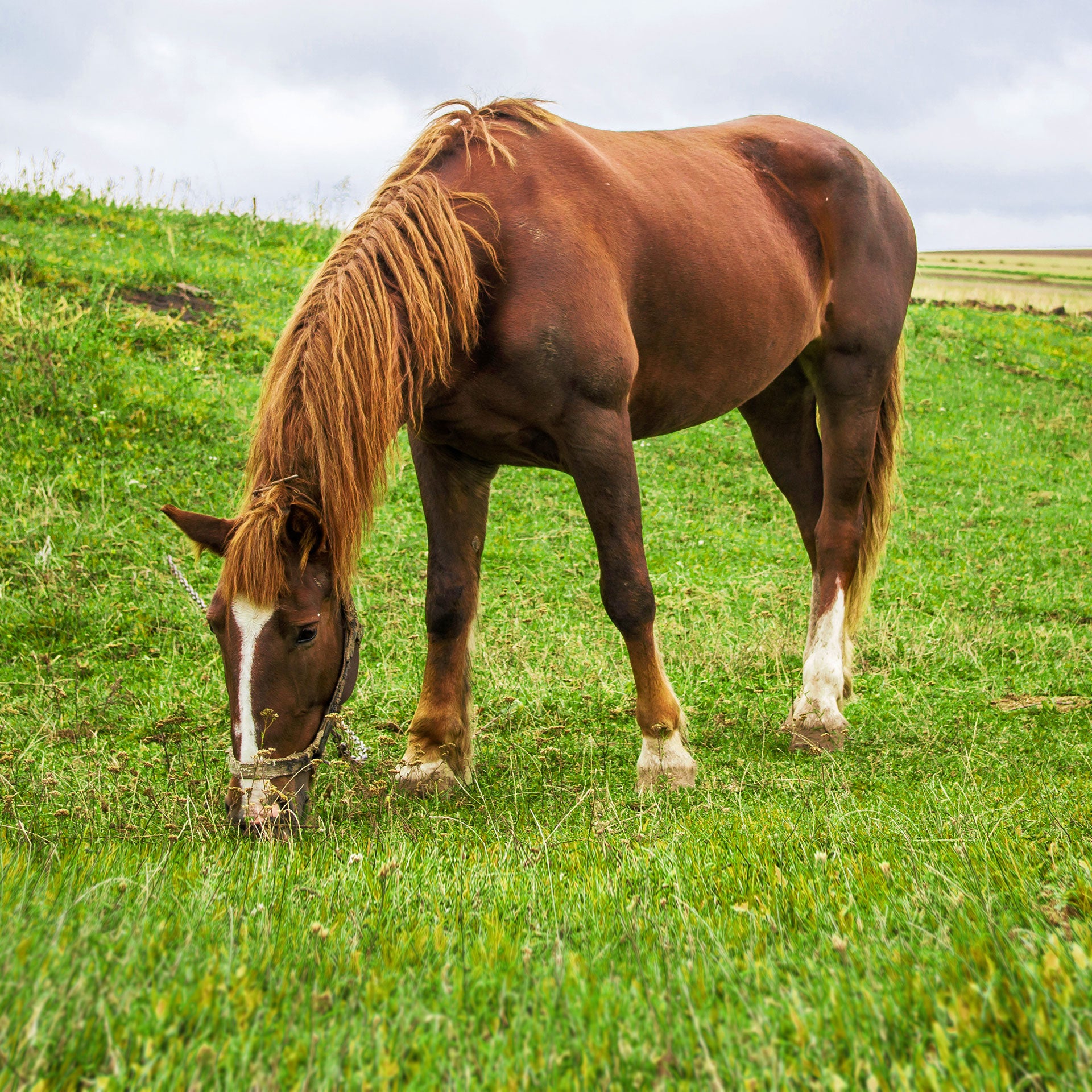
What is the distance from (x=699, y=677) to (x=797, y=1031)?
3.95 meters

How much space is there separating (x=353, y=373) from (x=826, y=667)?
2885 mm

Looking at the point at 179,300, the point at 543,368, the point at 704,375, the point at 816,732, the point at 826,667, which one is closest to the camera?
the point at 543,368

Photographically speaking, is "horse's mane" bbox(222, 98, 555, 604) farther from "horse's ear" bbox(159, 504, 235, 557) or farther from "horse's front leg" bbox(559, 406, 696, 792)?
"horse's front leg" bbox(559, 406, 696, 792)

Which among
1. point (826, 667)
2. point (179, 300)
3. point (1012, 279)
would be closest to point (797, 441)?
point (826, 667)

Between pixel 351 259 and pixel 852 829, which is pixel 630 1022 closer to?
pixel 852 829

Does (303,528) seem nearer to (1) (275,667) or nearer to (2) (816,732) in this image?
(1) (275,667)

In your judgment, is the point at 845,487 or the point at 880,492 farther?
the point at 880,492

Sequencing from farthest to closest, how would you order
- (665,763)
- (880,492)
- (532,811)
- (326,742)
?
(880,492) → (665,763) → (532,811) → (326,742)

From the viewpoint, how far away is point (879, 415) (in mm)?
5277

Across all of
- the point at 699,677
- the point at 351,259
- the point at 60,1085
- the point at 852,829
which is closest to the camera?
the point at 60,1085

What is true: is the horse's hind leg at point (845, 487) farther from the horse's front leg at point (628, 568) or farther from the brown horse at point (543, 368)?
the horse's front leg at point (628, 568)

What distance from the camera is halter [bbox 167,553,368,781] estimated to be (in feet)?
8.71

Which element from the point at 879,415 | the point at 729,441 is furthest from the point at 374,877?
the point at 729,441

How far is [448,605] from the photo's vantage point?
12.6 feet
